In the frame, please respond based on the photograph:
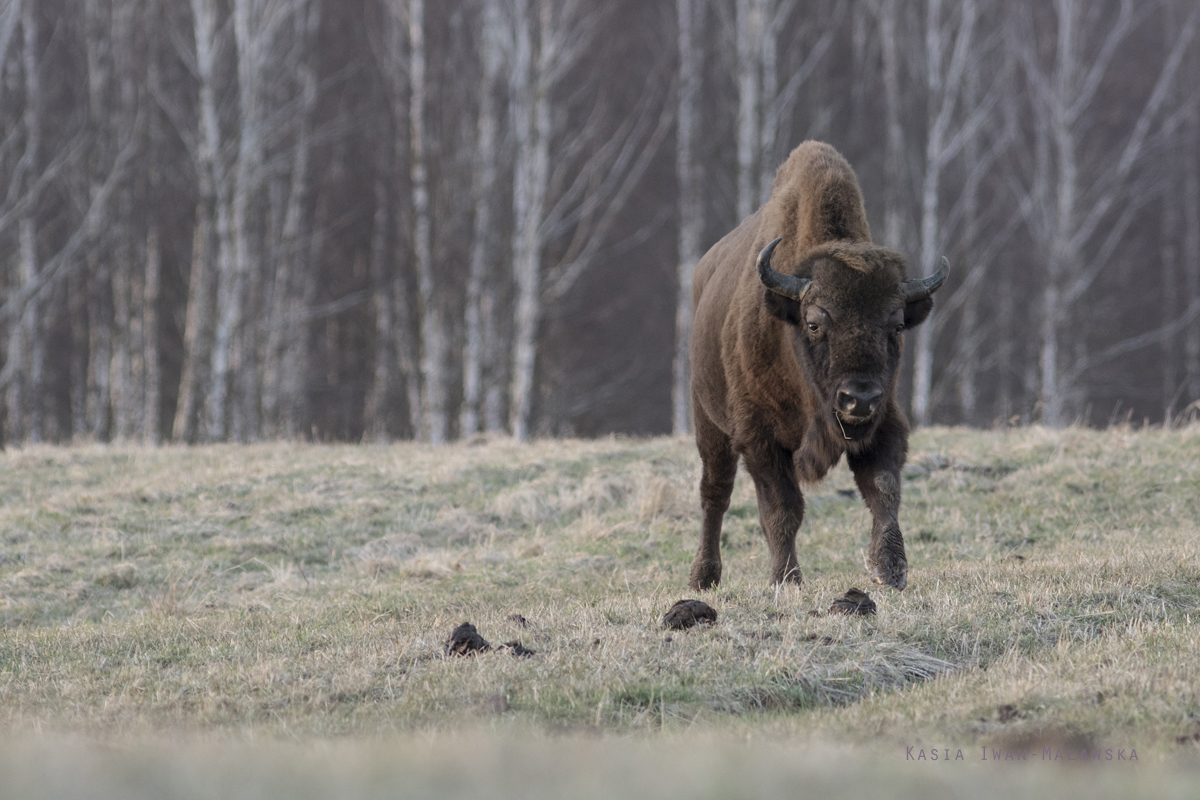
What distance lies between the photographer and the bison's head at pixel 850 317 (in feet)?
18.3

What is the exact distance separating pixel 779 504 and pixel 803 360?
952mm

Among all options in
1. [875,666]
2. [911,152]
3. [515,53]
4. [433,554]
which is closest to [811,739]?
[875,666]

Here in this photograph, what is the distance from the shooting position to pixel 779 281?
6.03 m

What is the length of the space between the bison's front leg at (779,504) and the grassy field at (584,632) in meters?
0.26

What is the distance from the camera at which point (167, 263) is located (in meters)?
24.2

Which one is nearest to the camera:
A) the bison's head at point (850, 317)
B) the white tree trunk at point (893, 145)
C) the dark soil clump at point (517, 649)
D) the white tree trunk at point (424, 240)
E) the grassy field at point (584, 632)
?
the grassy field at point (584, 632)

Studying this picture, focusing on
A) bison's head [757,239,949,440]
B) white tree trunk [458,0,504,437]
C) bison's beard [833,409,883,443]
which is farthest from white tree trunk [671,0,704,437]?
bison's beard [833,409,883,443]

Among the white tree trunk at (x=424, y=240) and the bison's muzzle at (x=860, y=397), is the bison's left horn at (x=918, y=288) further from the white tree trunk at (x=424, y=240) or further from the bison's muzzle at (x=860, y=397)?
the white tree trunk at (x=424, y=240)

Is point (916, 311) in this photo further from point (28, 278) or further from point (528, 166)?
point (28, 278)

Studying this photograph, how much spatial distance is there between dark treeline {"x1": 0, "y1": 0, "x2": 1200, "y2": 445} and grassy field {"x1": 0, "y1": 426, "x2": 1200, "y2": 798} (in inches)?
313

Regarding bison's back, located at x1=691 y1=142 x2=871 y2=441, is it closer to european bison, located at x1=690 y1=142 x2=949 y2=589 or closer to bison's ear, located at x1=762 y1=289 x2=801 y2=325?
european bison, located at x1=690 y1=142 x2=949 y2=589

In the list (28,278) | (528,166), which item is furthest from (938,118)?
(28,278)

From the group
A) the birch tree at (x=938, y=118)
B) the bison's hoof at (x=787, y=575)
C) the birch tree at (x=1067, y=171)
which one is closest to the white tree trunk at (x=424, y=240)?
the birch tree at (x=938, y=118)

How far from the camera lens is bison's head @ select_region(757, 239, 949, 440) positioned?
5.57m
